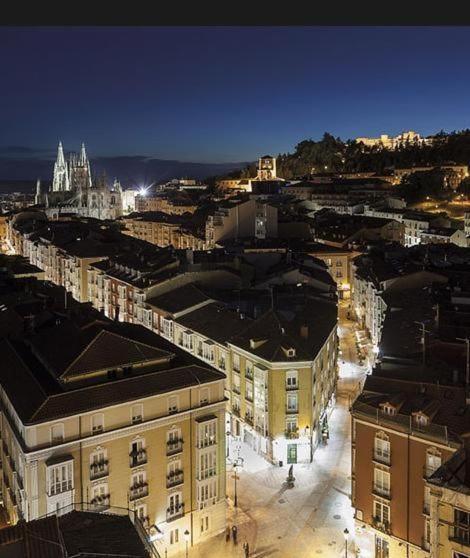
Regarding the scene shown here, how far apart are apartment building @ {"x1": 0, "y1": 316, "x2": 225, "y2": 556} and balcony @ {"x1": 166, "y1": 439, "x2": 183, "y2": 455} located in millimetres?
13

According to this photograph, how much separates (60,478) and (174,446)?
1534mm

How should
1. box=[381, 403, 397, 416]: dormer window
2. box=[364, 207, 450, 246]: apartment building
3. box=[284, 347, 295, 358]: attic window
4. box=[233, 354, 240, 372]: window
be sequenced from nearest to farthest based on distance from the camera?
1. box=[381, 403, 397, 416]: dormer window
2. box=[284, 347, 295, 358]: attic window
3. box=[233, 354, 240, 372]: window
4. box=[364, 207, 450, 246]: apartment building

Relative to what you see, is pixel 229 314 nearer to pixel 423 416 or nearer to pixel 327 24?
pixel 423 416

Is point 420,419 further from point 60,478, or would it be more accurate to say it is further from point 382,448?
point 60,478

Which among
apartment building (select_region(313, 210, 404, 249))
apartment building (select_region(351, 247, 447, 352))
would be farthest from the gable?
apartment building (select_region(313, 210, 404, 249))

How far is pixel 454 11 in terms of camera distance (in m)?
2.76

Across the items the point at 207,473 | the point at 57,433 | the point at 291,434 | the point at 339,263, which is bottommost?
the point at 291,434

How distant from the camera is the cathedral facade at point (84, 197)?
44.8 m

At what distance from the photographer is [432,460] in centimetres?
705

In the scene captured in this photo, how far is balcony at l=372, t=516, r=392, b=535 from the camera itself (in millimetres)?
7535

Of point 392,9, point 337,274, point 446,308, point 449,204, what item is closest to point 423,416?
point 446,308

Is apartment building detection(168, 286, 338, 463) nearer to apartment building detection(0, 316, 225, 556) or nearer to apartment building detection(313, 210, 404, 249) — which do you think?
apartment building detection(0, 316, 225, 556)

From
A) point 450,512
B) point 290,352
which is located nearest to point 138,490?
point 290,352

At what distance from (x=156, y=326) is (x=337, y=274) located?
33.5 ft
